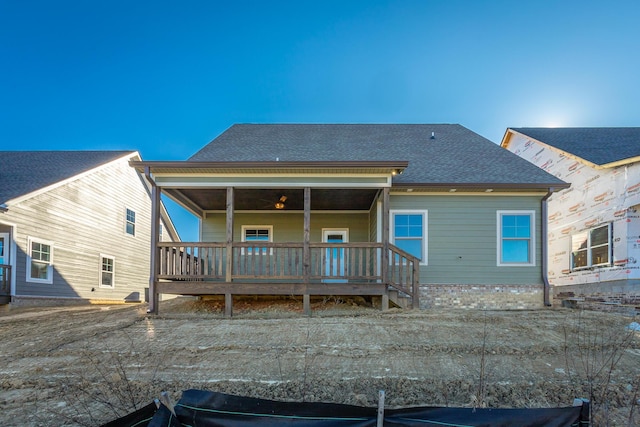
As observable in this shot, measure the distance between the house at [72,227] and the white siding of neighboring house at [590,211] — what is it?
659 inches

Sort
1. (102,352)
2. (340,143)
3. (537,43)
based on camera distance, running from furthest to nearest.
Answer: (537,43) → (340,143) → (102,352)

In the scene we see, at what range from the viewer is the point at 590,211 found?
46.0 feet

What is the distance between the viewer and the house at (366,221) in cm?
1031

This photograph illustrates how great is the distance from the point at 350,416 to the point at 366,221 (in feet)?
32.6

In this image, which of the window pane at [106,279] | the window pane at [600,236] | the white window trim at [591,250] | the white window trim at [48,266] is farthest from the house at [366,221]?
the window pane at [106,279]

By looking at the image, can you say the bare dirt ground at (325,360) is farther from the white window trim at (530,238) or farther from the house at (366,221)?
the white window trim at (530,238)

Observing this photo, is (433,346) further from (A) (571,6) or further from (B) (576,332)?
(A) (571,6)

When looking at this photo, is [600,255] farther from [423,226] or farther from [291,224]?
[291,224]

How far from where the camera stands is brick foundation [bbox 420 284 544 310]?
36.8 feet

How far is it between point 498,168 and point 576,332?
5425 millimetres

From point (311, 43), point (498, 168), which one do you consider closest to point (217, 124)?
point (311, 43)

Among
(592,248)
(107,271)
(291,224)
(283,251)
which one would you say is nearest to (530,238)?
(592,248)

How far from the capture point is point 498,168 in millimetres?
12391

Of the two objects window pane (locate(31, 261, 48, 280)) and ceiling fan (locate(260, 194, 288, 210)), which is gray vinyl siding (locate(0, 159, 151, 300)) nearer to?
window pane (locate(31, 261, 48, 280))
